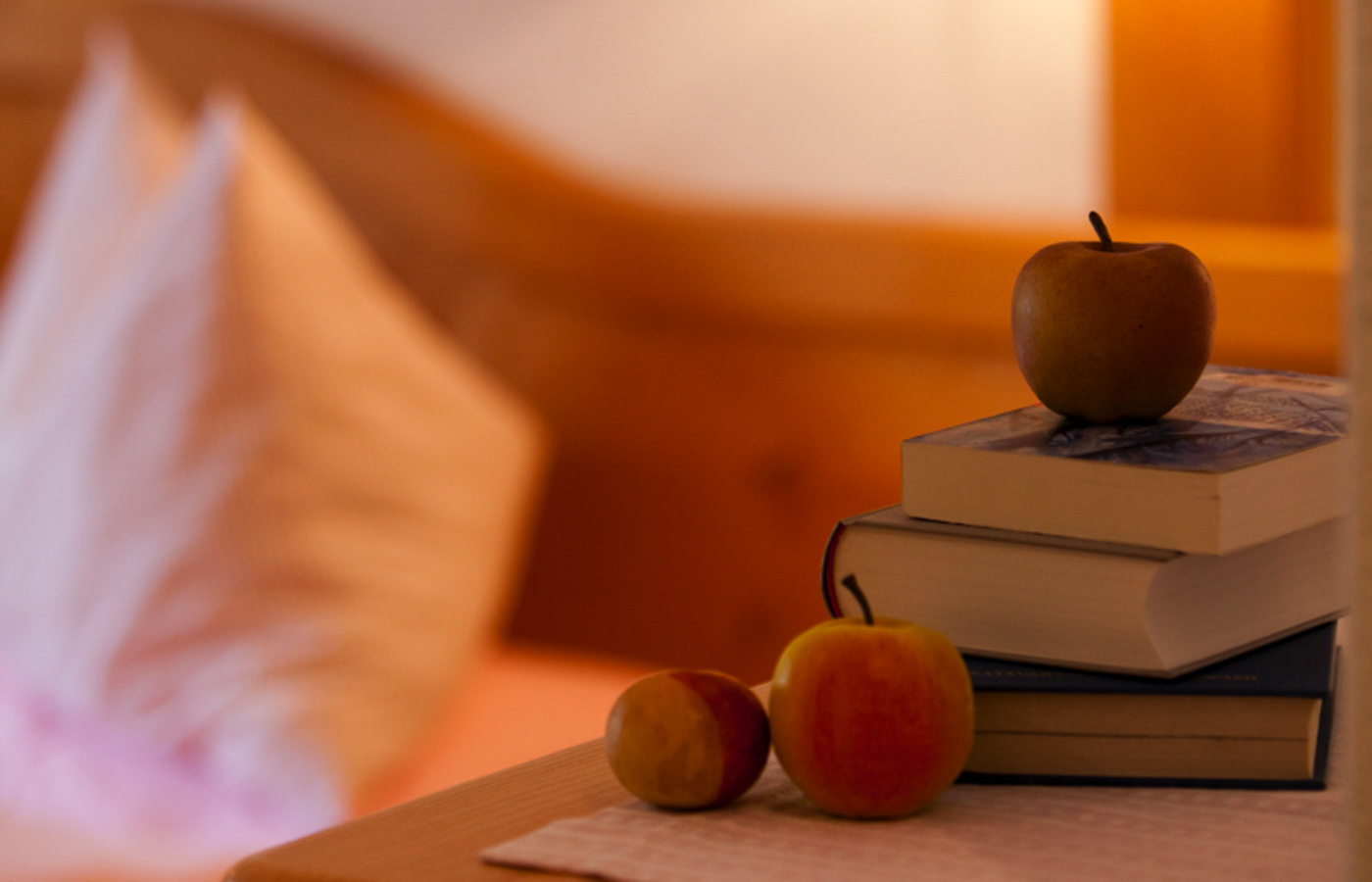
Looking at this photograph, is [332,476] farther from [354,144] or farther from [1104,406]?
[1104,406]

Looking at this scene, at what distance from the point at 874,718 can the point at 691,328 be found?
97 centimetres

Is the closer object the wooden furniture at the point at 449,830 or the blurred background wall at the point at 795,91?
the wooden furniture at the point at 449,830

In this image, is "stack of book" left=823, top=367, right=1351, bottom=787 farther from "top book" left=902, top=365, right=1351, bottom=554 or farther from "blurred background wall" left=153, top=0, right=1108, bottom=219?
"blurred background wall" left=153, top=0, right=1108, bottom=219

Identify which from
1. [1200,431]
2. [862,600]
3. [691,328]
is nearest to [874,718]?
[862,600]

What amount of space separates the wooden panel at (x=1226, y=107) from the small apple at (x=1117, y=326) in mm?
658

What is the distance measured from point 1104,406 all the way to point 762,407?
85cm

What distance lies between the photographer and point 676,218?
4.42 feet

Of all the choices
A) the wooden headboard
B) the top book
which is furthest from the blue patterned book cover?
the wooden headboard

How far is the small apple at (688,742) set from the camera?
0.41 meters

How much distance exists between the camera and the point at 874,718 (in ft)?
1.30

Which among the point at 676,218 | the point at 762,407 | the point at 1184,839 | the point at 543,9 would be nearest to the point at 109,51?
the point at 543,9

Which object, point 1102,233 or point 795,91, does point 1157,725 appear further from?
point 795,91

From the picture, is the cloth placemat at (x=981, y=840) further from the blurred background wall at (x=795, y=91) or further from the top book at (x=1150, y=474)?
the blurred background wall at (x=795, y=91)

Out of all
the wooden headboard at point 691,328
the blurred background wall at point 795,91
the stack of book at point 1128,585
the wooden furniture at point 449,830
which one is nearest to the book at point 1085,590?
the stack of book at point 1128,585
